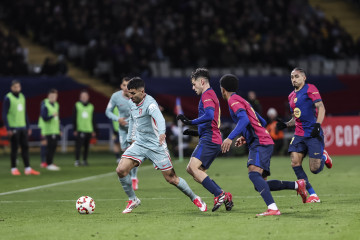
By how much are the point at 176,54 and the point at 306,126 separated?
1784 centimetres

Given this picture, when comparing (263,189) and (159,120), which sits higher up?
(159,120)

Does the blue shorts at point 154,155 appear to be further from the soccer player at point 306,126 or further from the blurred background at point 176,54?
the blurred background at point 176,54

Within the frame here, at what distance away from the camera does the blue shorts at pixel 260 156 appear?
Answer: 1017cm

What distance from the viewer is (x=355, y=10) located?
120 feet

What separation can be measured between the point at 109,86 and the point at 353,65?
9.42 metres

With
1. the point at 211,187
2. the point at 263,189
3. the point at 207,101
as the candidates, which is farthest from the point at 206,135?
the point at 263,189

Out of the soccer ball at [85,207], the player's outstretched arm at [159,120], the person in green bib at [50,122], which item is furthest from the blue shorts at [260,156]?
the person in green bib at [50,122]

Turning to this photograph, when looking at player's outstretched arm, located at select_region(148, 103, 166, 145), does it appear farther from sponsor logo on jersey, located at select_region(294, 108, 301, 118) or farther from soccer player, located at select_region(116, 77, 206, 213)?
sponsor logo on jersey, located at select_region(294, 108, 301, 118)

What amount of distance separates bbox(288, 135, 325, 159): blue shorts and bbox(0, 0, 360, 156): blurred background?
12037 mm

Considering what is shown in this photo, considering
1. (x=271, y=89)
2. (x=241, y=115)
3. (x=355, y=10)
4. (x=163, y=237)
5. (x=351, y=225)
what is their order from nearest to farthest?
(x=163, y=237)
(x=351, y=225)
(x=241, y=115)
(x=271, y=89)
(x=355, y=10)

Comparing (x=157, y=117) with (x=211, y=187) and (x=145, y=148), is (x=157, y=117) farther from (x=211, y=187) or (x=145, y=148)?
(x=211, y=187)

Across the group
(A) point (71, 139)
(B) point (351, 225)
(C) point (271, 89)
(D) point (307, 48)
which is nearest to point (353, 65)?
(D) point (307, 48)

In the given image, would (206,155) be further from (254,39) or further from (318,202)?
(254,39)

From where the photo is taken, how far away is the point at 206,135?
11.0m
